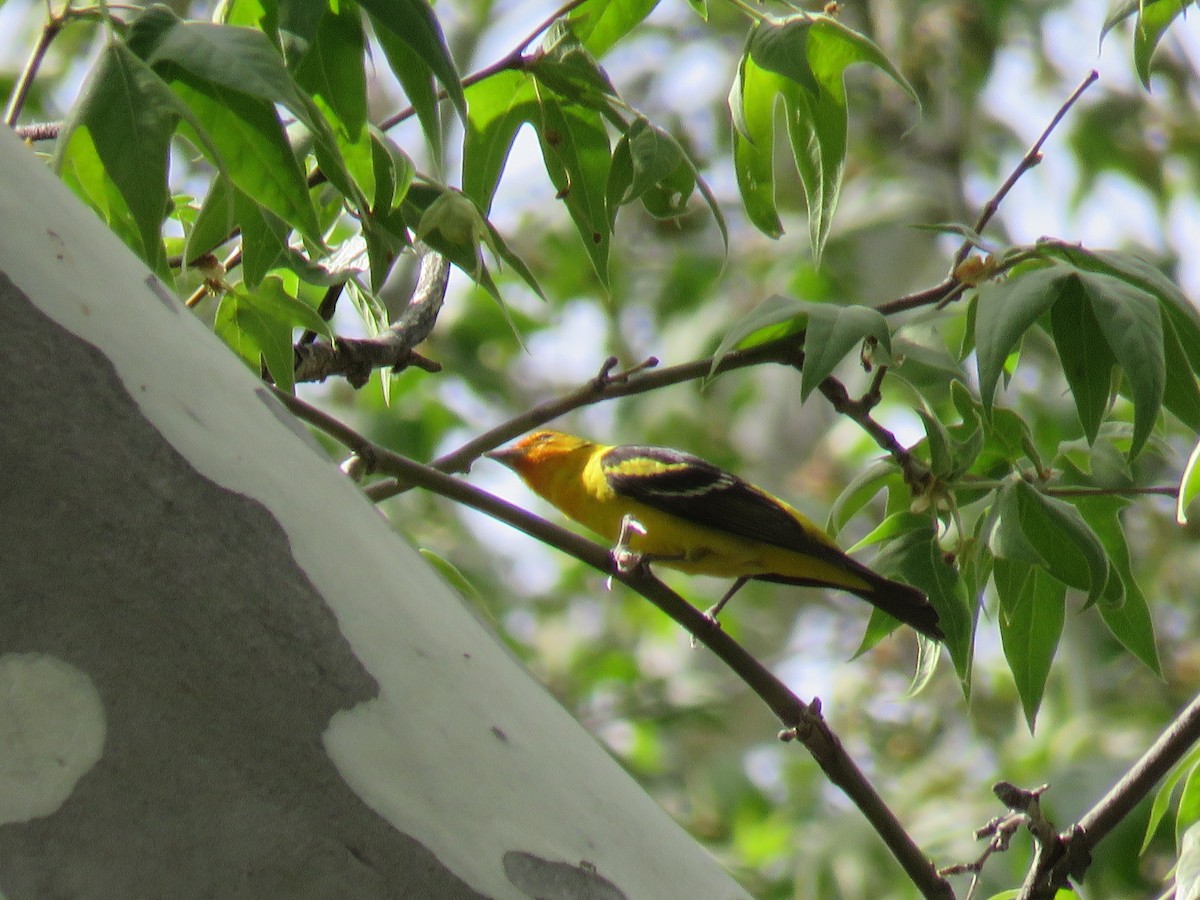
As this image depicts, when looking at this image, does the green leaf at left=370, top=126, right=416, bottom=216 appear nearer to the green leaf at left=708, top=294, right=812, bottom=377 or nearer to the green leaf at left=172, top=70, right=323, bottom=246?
the green leaf at left=172, top=70, right=323, bottom=246

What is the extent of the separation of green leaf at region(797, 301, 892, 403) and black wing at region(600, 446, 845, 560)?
226 cm

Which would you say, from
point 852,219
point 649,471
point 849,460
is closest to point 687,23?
point 852,219

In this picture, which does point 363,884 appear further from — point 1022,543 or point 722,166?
point 722,166

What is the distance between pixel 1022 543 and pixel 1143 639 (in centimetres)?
59

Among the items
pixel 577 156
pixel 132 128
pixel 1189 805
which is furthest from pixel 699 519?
pixel 132 128

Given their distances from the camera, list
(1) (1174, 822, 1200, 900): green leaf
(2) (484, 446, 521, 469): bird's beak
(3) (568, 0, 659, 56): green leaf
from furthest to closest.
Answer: (2) (484, 446, 521, 469): bird's beak, (3) (568, 0, 659, 56): green leaf, (1) (1174, 822, 1200, 900): green leaf

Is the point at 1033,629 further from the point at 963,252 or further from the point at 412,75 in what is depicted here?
the point at 412,75

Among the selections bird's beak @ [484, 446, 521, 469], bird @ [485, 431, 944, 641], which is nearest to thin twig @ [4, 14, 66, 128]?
bird @ [485, 431, 944, 641]

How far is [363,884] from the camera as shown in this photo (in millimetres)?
1213

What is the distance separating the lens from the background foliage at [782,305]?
2.21 metres

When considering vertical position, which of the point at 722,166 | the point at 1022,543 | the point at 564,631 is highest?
the point at 1022,543

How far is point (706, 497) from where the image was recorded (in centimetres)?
484

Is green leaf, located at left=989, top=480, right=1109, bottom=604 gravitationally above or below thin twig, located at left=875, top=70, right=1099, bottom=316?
below

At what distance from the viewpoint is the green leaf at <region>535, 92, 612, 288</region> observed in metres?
2.71
